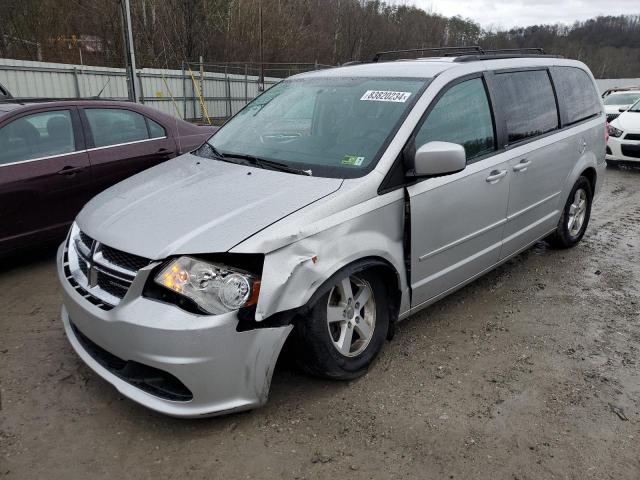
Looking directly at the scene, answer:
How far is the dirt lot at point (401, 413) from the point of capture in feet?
7.70

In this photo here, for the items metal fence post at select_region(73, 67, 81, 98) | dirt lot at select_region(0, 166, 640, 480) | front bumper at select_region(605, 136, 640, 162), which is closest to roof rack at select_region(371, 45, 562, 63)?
dirt lot at select_region(0, 166, 640, 480)

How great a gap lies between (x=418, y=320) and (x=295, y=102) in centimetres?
180

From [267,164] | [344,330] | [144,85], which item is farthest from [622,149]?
[144,85]

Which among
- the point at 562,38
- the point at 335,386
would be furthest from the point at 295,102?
the point at 562,38

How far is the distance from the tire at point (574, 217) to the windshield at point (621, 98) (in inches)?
468

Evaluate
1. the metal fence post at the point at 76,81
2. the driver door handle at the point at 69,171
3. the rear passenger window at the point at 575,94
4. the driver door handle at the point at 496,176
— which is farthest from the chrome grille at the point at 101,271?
the metal fence post at the point at 76,81

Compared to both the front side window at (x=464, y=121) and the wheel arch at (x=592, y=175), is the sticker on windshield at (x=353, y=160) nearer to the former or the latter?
the front side window at (x=464, y=121)

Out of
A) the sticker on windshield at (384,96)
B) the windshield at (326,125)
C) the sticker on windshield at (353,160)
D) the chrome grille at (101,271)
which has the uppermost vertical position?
the sticker on windshield at (384,96)

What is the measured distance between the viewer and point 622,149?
10.3m

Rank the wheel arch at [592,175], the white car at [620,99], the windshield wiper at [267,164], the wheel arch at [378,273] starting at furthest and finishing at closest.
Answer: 1. the white car at [620,99]
2. the wheel arch at [592,175]
3. the windshield wiper at [267,164]
4. the wheel arch at [378,273]

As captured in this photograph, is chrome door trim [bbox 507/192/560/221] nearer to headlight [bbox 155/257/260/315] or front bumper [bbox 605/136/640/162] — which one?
headlight [bbox 155/257/260/315]

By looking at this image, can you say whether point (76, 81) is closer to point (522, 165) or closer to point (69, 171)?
point (69, 171)

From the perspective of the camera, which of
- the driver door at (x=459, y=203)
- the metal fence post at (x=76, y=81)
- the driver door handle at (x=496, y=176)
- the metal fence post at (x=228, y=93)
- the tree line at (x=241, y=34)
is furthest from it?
the tree line at (x=241, y=34)

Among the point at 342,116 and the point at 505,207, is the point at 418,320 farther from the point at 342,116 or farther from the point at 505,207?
the point at 342,116
